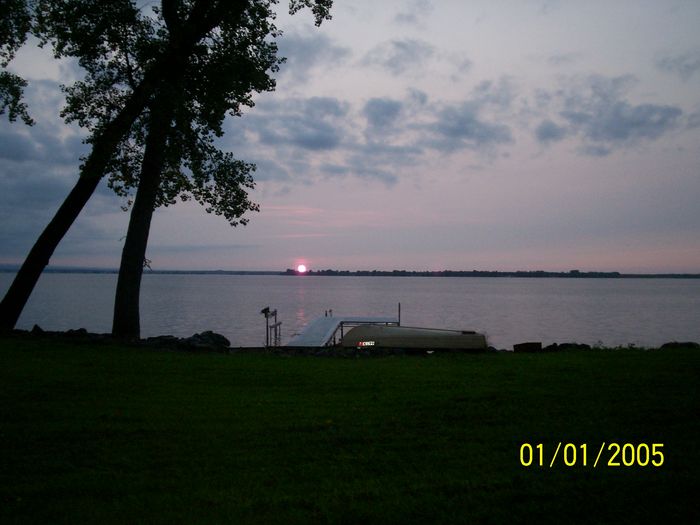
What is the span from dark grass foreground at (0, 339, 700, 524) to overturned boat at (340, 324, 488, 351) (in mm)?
9333

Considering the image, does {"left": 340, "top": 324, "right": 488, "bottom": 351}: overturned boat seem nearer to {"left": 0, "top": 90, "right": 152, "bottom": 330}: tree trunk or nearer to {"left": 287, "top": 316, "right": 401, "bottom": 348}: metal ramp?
{"left": 287, "top": 316, "right": 401, "bottom": 348}: metal ramp

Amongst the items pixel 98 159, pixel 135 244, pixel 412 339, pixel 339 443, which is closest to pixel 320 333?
pixel 412 339

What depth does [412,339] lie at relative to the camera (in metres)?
21.5

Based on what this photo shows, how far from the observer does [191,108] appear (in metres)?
18.3

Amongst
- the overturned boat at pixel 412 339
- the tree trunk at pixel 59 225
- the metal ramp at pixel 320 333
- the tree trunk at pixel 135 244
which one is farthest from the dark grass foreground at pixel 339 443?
the metal ramp at pixel 320 333

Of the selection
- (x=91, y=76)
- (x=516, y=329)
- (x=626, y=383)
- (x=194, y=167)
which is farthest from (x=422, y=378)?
(x=516, y=329)

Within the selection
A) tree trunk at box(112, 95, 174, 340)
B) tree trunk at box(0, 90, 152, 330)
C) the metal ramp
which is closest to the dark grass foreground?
tree trunk at box(112, 95, 174, 340)

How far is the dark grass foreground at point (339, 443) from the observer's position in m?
5.02

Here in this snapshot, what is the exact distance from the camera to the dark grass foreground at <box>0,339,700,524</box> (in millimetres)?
5023

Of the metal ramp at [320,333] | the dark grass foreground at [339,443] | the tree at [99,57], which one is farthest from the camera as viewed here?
the metal ramp at [320,333]

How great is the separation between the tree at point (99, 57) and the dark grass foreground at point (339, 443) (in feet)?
24.3

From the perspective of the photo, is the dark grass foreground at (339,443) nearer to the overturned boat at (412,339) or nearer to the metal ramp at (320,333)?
the overturned boat at (412,339)

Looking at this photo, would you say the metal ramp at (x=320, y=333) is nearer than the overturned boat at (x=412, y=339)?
No

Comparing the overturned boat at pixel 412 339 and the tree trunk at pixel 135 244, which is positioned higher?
the tree trunk at pixel 135 244
